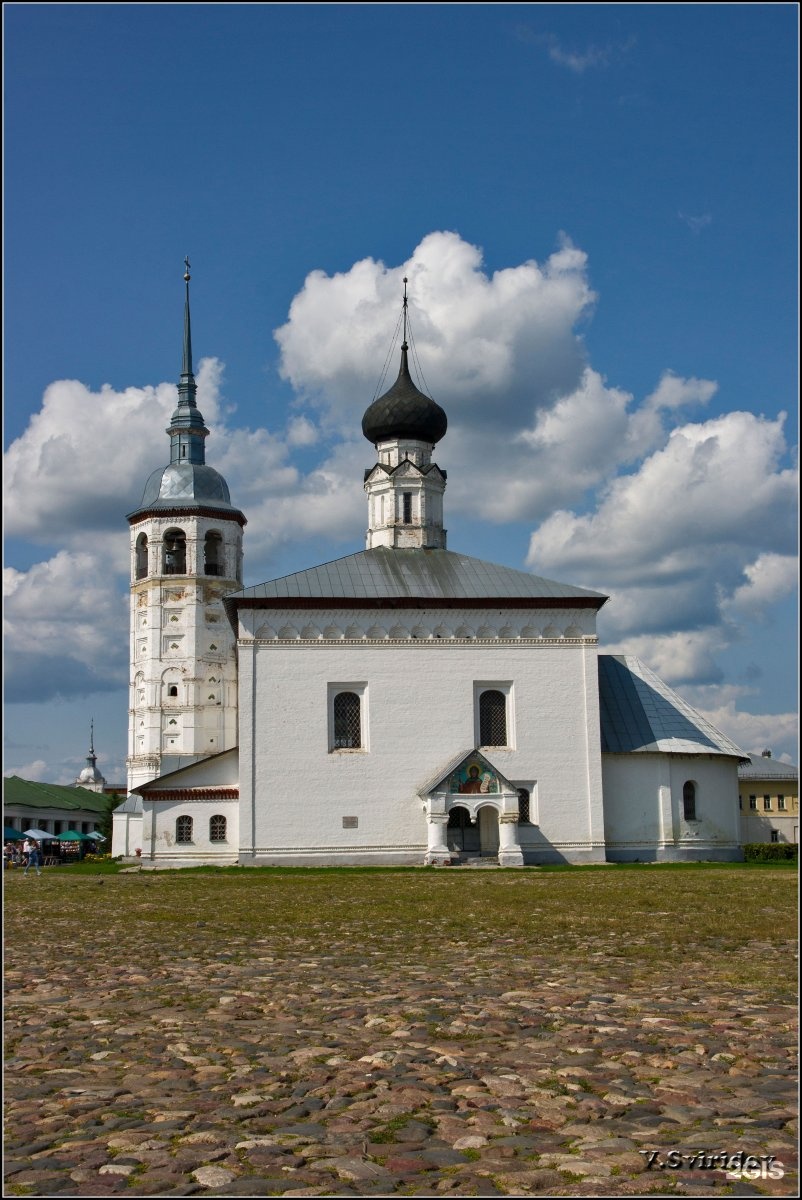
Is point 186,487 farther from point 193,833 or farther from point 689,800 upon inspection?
point 689,800

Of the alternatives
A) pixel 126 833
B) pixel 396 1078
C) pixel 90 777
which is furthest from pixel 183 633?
pixel 90 777

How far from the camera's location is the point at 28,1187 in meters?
4.19

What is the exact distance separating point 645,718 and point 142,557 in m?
25.4

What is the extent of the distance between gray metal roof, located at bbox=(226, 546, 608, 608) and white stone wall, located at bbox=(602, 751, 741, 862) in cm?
551

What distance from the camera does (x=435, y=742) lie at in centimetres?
3581

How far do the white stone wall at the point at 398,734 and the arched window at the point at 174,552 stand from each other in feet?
57.9

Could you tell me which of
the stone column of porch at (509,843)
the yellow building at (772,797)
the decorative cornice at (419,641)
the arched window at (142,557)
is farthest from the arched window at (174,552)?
the yellow building at (772,797)

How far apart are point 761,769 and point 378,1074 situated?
216 feet

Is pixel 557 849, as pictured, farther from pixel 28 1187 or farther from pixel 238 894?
pixel 28 1187

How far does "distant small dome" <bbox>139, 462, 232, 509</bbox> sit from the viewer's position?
5297 cm

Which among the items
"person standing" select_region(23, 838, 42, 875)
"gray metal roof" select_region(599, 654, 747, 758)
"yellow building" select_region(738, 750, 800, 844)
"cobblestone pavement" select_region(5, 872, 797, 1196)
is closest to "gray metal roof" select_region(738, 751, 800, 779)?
"yellow building" select_region(738, 750, 800, 844)

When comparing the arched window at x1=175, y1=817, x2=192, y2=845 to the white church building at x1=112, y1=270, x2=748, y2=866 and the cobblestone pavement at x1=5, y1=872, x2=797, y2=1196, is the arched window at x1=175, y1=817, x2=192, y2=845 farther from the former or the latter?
the cobblestone pavement at x1=5, y1=872, x2=797, y2=1196

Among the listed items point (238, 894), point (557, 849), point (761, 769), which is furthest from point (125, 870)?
point (761, 769)

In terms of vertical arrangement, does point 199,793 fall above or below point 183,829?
above
